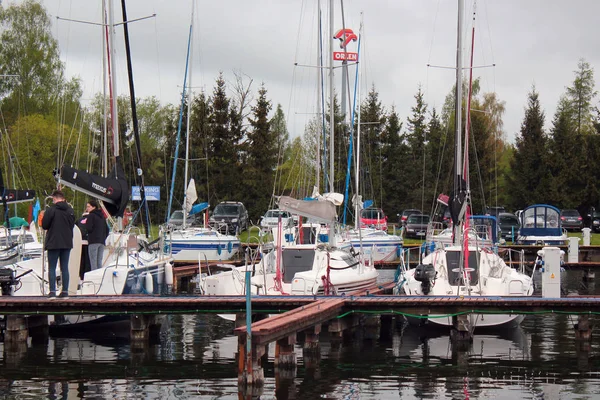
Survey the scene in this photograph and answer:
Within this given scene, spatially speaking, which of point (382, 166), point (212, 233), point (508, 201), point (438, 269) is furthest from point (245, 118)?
point (438, 269)

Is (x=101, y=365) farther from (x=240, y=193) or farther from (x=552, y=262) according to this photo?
(x=240, y=193)

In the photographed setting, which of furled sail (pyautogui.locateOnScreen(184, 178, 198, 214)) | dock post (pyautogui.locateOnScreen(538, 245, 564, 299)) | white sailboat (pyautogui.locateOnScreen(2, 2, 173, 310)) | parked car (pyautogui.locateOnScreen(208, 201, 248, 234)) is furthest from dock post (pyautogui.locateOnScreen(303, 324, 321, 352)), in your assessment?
parked car (pyautogui.locateOnScreen(208, 201, 248, 234))

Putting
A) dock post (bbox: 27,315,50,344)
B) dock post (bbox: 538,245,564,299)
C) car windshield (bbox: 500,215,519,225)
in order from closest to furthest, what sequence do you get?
dock post (bbox: 538,245,564,299) < dock post (bbox: 27,315,50,344) < car windshield (bbox: 500,215,519,225)

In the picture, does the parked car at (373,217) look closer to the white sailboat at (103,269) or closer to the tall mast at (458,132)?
the tall mast at (458,132)

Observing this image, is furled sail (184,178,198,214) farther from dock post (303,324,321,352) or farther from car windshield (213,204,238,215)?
dock post (303,324,321,352)

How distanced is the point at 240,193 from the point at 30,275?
38.4 meters

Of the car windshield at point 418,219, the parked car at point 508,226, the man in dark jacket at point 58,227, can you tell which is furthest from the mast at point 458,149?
the car windshield at point 418,219

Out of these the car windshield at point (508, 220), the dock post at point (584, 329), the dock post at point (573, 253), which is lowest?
the dock post at point (584, 329)

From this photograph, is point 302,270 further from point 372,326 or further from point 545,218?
point 545,218

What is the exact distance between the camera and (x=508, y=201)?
64.6 meters

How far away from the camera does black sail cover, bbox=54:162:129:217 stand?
19.2 m

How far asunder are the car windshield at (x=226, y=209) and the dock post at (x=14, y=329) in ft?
109

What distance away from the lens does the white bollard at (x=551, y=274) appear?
19.5 m

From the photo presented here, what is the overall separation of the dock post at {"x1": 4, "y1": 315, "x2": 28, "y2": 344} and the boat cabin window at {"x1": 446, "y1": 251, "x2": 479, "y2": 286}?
30.6 feet
